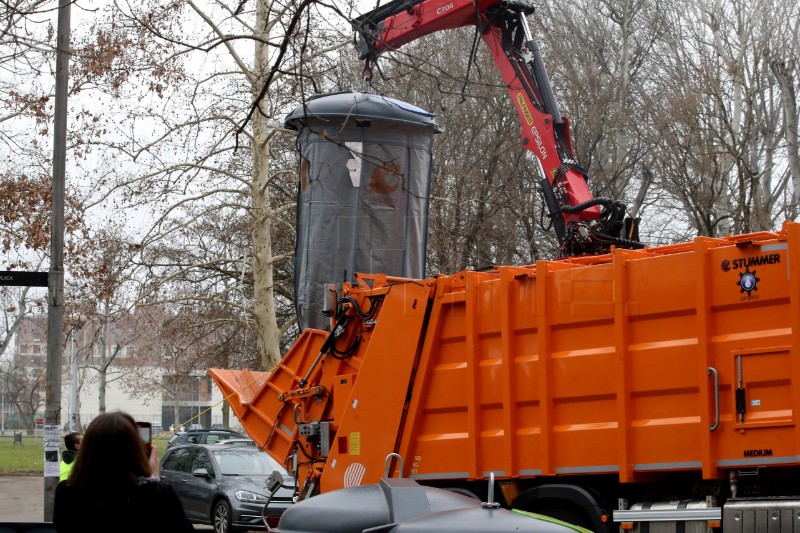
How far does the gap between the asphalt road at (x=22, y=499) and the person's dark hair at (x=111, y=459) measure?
474 inches

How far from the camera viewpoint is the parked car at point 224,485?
52.0 ft

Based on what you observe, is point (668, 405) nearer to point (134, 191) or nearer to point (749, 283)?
point (749, 283)

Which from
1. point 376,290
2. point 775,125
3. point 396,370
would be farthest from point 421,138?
point 775,125

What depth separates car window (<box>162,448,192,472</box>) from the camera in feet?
58.2

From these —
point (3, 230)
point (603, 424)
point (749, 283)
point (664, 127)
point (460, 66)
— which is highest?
point (460, 66)

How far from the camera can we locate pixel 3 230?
18.3 metres

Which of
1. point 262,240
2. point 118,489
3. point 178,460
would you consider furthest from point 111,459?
point 262,240

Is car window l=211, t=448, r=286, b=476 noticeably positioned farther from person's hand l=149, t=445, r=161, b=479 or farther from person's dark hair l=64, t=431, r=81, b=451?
person's hand l=149, t=445, r=161, b=479

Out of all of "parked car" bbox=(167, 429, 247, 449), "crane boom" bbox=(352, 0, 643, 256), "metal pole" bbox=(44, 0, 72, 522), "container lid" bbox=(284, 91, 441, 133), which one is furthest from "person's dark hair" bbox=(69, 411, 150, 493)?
"parked car" bbox=(167, 429, 247, 449)

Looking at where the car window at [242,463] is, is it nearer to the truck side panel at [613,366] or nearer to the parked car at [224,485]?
the parked car at [224,485]

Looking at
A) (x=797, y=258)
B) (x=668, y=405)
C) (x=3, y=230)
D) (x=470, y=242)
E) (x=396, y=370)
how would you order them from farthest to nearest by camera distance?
(x=470, y=242) < (x=3, y=230) < (x=396, y=370) < (x=668, y=405) < (x=797, y=258)

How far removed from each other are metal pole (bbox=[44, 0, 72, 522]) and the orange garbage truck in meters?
3.50

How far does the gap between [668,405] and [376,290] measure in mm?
3345

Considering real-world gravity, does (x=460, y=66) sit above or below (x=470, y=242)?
above
